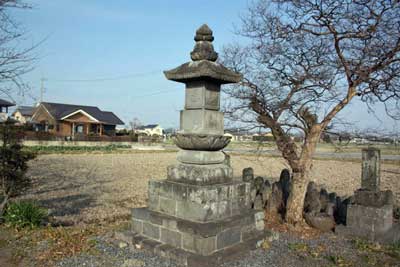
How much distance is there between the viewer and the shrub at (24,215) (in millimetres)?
6230

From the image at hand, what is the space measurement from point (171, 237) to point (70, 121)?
43.8m

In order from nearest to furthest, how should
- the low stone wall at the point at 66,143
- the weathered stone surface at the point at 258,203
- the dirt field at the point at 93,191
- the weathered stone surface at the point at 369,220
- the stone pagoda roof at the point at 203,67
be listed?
the stone pagoda roof at the point at 203,67
the weathered stone surface at the point at 369,220
the weathered stone surface at the point at 258,203
the dirt field at the point at 93,191
the low stone wall at the point at 66,143

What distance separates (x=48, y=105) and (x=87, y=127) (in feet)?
22.0

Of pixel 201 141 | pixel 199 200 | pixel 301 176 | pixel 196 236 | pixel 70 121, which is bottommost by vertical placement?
pixel 196 236

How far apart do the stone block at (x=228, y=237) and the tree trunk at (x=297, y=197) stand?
2.37 m

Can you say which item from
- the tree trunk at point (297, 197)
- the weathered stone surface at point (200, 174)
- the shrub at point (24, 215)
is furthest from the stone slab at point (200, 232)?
the shrub at point (24, 215)

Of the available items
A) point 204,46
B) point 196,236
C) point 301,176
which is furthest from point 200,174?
point 301,176

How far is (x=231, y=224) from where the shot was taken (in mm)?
5117

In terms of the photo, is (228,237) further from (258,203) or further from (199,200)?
(258,203)

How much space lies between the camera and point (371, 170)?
6953 mm

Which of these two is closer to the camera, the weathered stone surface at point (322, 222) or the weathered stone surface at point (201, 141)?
the weathered stone surface at point (201, 141)

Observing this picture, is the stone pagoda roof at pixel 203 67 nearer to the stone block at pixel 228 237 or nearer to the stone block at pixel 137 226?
the stone block at pixel 228 237

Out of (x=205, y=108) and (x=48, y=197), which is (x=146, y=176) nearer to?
(x=48, y=197)

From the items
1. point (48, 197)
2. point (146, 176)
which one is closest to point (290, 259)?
point (48, 197)
